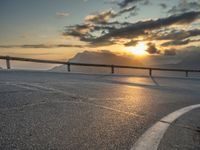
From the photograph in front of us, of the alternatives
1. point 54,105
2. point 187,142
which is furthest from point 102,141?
point 54,105

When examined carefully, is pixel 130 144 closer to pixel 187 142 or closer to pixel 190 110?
pixel 187 142

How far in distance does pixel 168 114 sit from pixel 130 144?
315 cm

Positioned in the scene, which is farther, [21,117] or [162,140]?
[21,117]

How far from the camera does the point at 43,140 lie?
4219 mm

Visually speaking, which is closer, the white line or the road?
the road

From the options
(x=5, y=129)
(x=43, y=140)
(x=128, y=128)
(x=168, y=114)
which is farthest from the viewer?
(x=168, y=114)

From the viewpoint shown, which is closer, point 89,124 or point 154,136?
point 154,136

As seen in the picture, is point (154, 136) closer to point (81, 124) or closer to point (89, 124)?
point (89, 124)

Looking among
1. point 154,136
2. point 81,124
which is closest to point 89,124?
point 81,124

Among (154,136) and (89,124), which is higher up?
(89,124)

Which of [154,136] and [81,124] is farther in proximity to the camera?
[81,124]

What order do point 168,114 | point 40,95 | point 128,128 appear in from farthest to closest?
point 40,95 → point 168,114 → point 128,128

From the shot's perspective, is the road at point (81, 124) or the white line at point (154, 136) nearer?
the road at point (81, 124)

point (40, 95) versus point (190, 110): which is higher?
point (40, 95)
